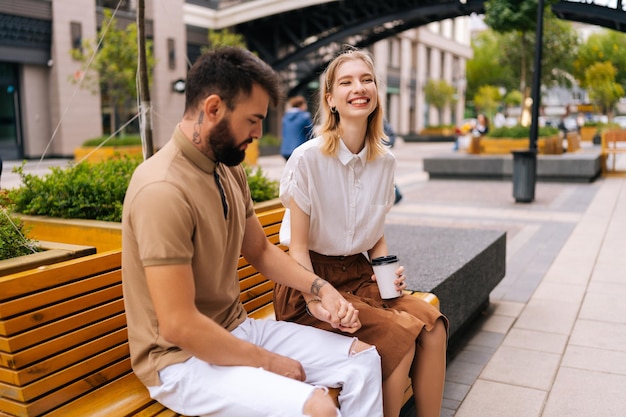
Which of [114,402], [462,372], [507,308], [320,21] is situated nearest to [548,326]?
[507,308]

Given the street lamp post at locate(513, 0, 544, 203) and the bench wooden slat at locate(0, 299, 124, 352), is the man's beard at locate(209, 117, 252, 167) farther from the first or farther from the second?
the street lamp post at locate(513, 0, 544, 203)

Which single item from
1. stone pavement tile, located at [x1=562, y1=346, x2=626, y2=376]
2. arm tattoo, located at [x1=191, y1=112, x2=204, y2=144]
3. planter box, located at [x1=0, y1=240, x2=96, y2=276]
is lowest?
stone pavement tile, located at [x1=562, y1=346, x2=626, y2=376]

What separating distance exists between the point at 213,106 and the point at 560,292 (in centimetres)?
448

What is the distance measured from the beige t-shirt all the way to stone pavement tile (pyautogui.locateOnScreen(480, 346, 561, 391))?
85.1 inches

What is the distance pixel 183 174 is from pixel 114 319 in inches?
33.2

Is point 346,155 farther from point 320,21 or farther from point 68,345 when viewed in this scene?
point 320,21

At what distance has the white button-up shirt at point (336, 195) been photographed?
2832 mm

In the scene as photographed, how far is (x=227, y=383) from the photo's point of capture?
6.26 feet

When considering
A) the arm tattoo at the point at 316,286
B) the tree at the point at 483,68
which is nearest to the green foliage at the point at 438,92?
the tree at the point at 483,68

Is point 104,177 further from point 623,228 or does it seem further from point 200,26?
point 200,26

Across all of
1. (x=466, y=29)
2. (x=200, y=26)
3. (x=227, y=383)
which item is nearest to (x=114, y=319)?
(x=227, y=383)

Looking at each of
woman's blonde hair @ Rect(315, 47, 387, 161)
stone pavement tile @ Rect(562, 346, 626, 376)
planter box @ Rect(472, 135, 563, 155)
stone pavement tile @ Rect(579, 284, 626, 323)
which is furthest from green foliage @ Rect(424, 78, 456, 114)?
woman's blonde hair @ Rect(315, 47, 387, 161)

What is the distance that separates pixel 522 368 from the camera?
385 centimetres

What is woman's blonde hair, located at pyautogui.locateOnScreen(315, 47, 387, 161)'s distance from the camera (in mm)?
2910
